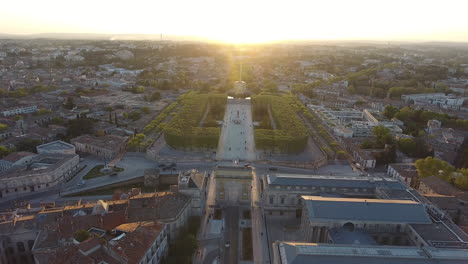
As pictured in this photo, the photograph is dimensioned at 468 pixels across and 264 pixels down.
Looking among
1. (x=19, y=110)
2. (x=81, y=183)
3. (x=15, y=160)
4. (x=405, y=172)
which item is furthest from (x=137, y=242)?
(x=19, y=110)

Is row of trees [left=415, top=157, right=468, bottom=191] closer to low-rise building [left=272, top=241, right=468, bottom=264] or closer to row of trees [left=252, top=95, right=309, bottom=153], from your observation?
row of trees [left=252, top=95, right=309, bottom=153]

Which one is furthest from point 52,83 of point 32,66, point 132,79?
point 32,66

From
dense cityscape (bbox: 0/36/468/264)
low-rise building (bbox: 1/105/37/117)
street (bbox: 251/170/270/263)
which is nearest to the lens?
dense cityscape (bbox: 0/36/468/264)

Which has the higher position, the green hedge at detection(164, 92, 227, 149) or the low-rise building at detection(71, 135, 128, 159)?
the green hedge at detection(164, 92, 227, 149)

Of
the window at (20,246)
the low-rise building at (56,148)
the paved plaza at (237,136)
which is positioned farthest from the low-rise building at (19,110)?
the window at (20,246)

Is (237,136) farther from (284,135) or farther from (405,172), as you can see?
(405,172)

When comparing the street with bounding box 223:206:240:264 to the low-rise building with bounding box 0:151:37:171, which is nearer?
the street with bounding box 223:206:240:264

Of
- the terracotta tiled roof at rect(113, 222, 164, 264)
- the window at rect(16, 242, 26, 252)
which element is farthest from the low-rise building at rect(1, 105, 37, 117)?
the terracotta tiled roof at rect(113, 222, 164, 264)

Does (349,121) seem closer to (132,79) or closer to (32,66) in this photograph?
(132,79)
